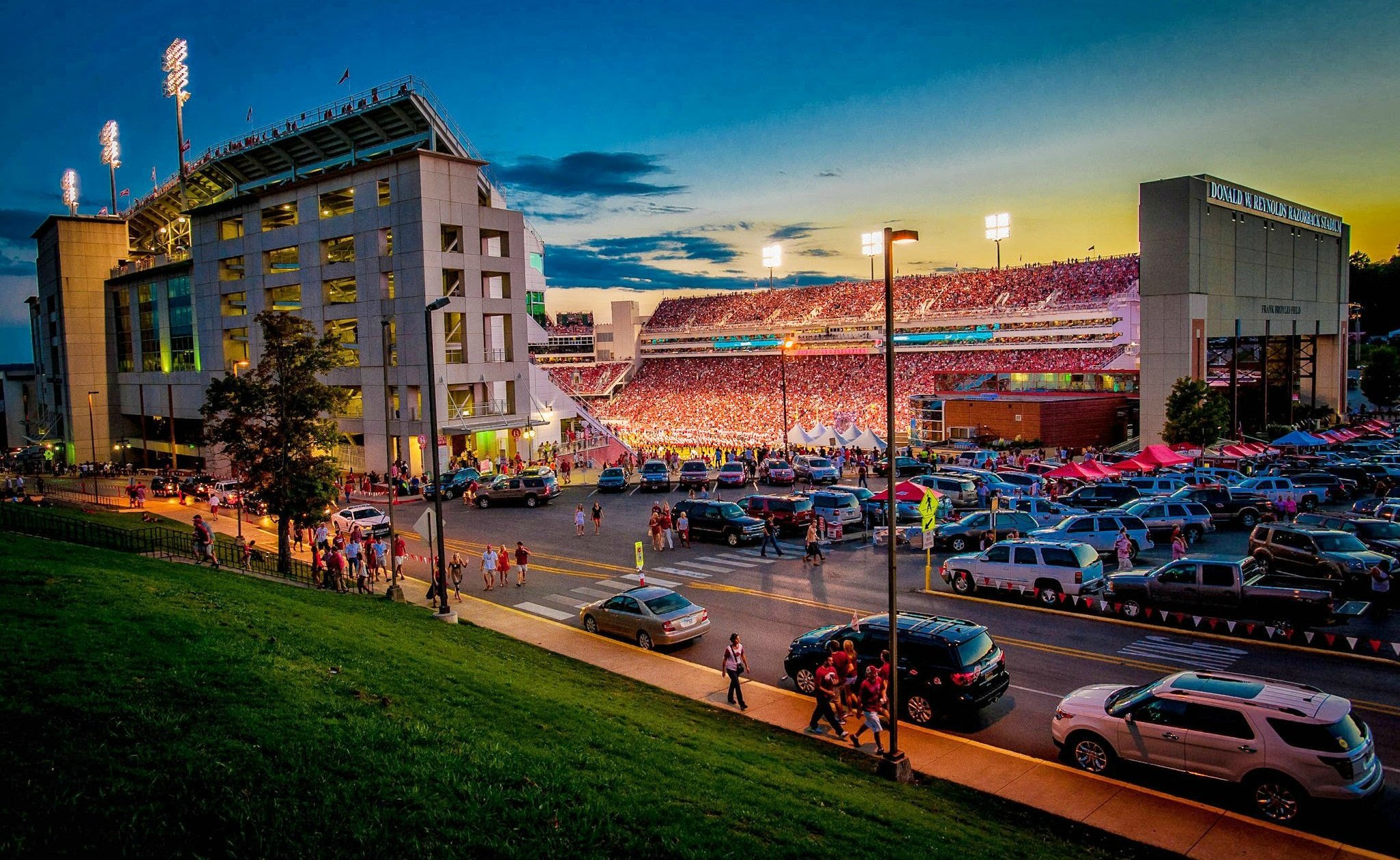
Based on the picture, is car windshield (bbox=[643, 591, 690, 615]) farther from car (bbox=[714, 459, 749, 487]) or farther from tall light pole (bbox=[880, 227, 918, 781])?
car (bbox=[714, 459, 749, 487])

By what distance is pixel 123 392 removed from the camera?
76.8 metres

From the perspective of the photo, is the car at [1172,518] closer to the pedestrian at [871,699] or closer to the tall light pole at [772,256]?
the pedestrian at [871,699]

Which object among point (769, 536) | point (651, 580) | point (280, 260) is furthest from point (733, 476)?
point (280, 260)

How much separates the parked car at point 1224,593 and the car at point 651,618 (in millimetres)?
10574

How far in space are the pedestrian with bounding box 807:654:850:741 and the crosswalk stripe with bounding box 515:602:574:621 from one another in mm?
10116

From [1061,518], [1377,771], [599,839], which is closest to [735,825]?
[599,839]

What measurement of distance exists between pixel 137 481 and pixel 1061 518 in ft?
194

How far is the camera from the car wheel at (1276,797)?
10656 mm

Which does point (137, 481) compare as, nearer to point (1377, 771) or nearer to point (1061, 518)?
point (1061, 518)

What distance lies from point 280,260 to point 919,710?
204 ft

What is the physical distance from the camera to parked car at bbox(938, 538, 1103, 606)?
2139cm

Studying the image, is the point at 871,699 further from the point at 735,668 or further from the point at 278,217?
the point at 278,217

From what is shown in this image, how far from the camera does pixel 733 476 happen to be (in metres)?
46.2

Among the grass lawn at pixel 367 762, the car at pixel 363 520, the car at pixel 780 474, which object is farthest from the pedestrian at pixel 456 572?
the car at pixel 780 474
